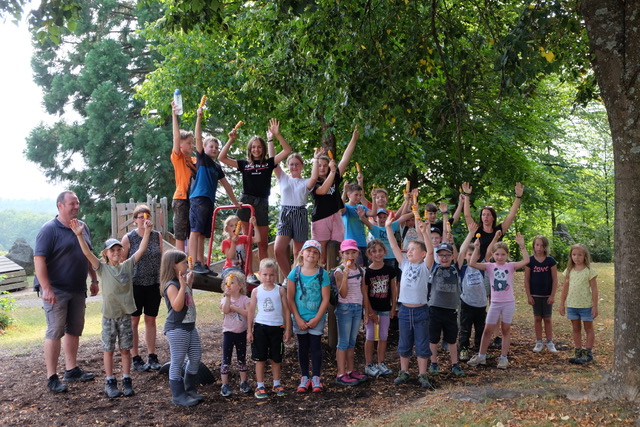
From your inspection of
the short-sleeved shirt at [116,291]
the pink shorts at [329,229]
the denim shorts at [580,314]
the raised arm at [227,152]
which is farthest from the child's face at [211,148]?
the denim shorts at [580,314]

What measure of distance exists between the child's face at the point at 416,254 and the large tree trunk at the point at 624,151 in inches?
84.5

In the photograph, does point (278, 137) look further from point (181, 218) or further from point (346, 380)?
point (346, 380)

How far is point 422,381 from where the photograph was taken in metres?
6.70

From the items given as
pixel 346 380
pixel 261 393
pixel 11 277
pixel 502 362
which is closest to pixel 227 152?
pixel 261 393

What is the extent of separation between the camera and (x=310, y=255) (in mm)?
6535

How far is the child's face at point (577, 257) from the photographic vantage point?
778 cm

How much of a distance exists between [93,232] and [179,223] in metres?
20.3

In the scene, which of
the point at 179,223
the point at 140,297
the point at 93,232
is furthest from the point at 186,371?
the point at 93,232

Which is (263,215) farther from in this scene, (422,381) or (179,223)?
(422,381)

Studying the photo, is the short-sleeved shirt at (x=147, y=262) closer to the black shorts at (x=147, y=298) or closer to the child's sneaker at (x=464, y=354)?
the black shorts at (x=147, y=298)

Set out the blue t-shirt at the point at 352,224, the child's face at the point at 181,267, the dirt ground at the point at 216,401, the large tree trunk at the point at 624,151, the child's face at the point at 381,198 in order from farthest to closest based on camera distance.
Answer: the child's face at the point at 381,198, the blue t-shirt at the point at 352,224, the child's face at the point at 181,267, the dirt ground at the point at 216,401, the large tree trunk at the point at 624,151

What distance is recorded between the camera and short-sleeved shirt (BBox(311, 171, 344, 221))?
294 inches

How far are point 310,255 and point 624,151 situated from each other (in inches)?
124

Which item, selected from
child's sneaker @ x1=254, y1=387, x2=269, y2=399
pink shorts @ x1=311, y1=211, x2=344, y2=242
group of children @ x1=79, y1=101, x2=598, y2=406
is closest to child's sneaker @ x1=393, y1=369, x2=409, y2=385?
group of children @ x1=79, y1=101, x2=598, y2=406
